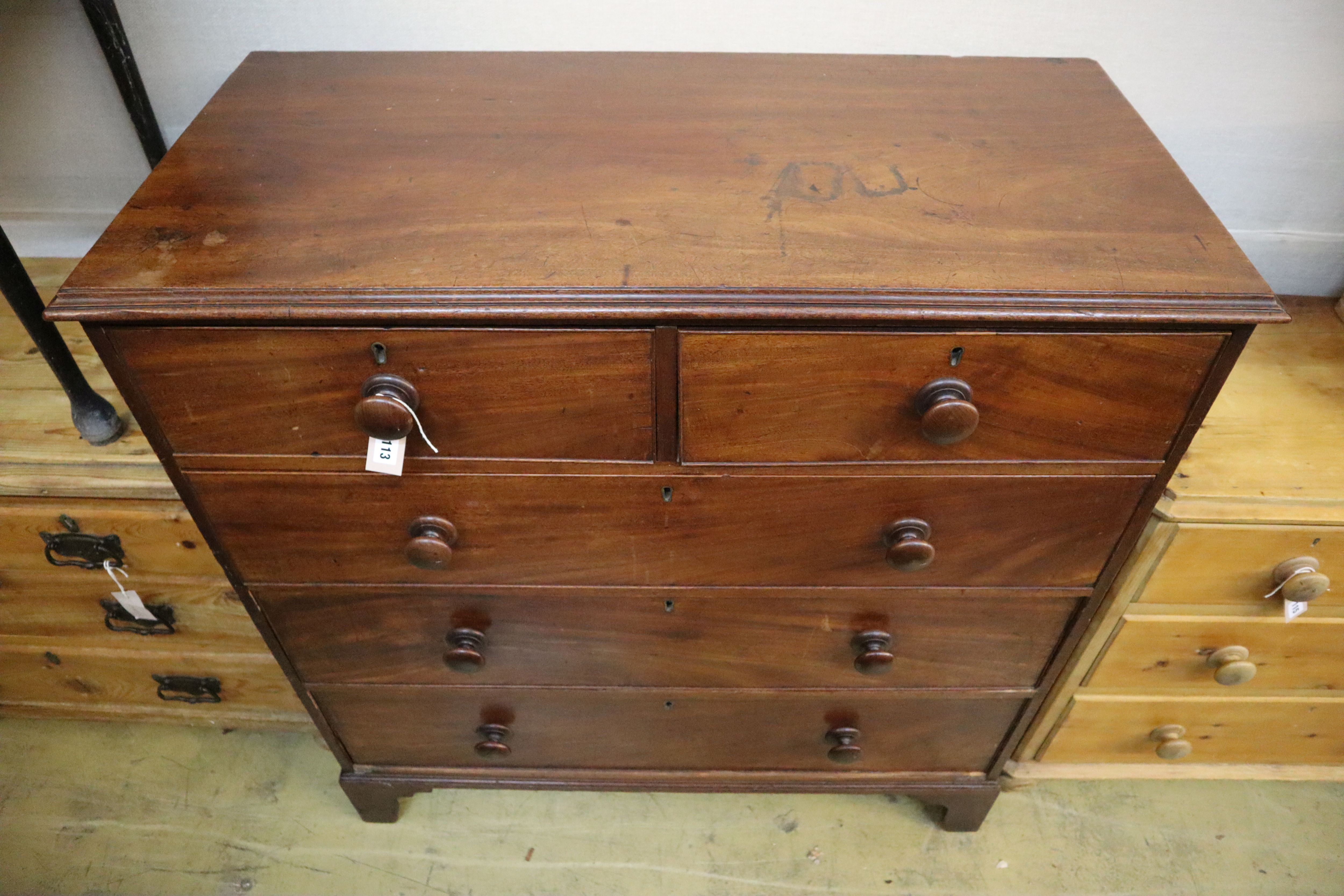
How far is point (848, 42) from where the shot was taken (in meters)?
1.26

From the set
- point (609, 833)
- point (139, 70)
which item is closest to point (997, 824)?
point (609, 833)

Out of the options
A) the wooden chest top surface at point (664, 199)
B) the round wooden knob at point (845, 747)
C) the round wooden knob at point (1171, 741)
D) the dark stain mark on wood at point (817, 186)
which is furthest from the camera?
the round wooden knob at point (1171, 741)

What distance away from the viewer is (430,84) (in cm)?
108

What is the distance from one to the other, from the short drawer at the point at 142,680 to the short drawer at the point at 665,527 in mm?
561

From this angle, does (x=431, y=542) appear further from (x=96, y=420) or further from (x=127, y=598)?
(x=127, y=598)

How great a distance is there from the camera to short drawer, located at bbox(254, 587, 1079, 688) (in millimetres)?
1083

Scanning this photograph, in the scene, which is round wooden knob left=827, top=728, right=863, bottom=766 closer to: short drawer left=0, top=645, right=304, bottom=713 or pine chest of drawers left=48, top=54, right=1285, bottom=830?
pine chest of drawers left=48, top=54, right=1285, bottom=830

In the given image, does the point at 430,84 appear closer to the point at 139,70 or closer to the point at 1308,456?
the point at 139,70

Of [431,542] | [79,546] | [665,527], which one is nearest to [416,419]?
[431,542]

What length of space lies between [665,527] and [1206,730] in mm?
1087

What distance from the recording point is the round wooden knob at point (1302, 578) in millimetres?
1125

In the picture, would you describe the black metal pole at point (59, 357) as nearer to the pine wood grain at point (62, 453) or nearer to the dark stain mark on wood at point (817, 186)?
the pine wood grain at point (62, 453)

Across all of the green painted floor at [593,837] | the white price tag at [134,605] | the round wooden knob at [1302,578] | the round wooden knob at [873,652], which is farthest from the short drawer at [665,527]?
the green painted floor at [593,837]

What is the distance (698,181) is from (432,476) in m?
0.43
